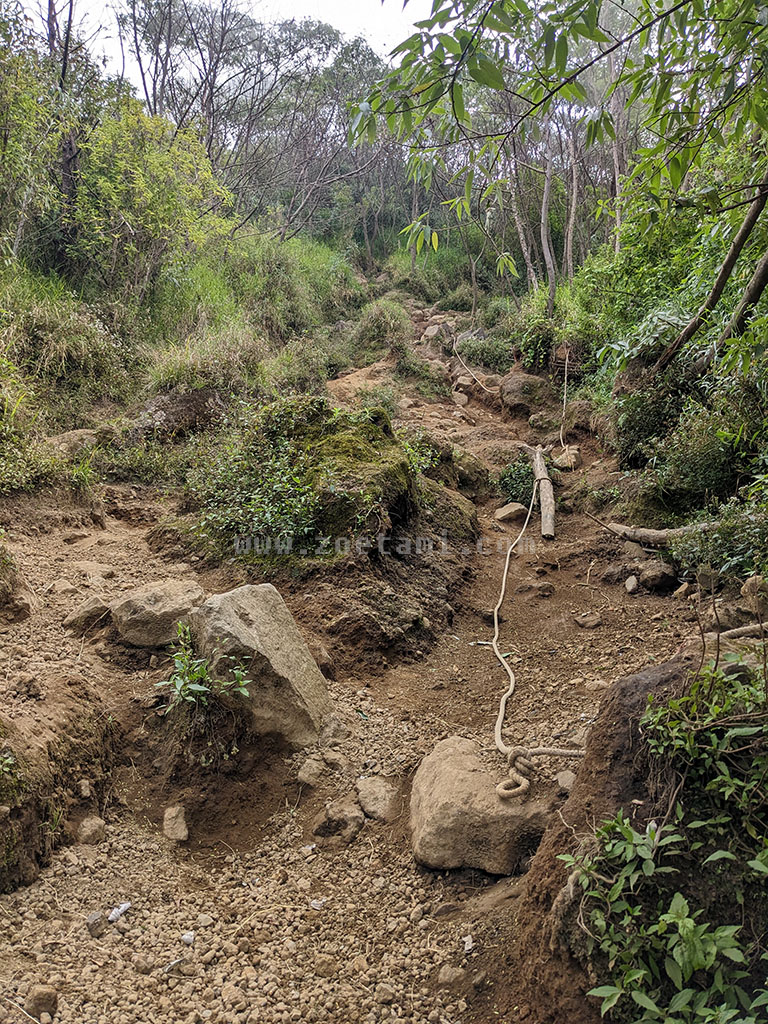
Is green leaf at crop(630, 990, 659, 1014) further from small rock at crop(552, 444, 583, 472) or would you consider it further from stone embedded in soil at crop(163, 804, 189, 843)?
small rock at crop(552, 444, 583, 472)

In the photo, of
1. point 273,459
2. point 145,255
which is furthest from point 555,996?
point 145,255

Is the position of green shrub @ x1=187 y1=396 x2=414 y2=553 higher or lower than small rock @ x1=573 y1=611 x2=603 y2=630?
higher

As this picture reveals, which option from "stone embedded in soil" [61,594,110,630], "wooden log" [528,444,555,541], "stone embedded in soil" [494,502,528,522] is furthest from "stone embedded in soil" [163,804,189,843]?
"stone embedded in soil" [494,502,528,522]

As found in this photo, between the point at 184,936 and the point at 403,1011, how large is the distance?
75 centimetres

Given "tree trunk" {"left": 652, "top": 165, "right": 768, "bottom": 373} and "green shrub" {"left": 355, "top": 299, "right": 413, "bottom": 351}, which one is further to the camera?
"green shrub" {"left": 355, "top": 299, "right": 413, "bottom": 351}

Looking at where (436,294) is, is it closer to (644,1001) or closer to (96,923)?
(96,923)

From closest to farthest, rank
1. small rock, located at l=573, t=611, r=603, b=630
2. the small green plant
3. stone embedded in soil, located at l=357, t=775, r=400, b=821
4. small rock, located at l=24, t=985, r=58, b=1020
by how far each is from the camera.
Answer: small rock, located at l=24, t=985, r=58, b=1020
stone embedded in soil, located at l=357, t=775, r=400, b=821
the small green plant
small rock, located at l=573, t=611, r=603, b=630

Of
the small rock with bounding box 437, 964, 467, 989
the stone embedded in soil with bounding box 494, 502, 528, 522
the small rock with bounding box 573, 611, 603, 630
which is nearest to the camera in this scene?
the small rock with bounding box 437, 964, 467, 989

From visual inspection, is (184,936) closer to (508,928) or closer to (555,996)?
(508,928)

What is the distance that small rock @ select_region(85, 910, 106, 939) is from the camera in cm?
200

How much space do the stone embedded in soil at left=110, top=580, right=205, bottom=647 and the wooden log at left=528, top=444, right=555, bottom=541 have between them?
3.54m

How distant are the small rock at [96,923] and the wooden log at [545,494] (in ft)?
15.3

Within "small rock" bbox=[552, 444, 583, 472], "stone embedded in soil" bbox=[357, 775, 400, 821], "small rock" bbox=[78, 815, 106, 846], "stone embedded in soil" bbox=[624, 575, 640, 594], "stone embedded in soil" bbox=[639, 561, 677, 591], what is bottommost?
"stone embedded in soil" bbox=[357, 775, 400, 821]

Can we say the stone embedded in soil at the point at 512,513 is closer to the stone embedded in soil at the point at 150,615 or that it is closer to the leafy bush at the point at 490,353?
the stone embedded in soil at the point at 150,615
